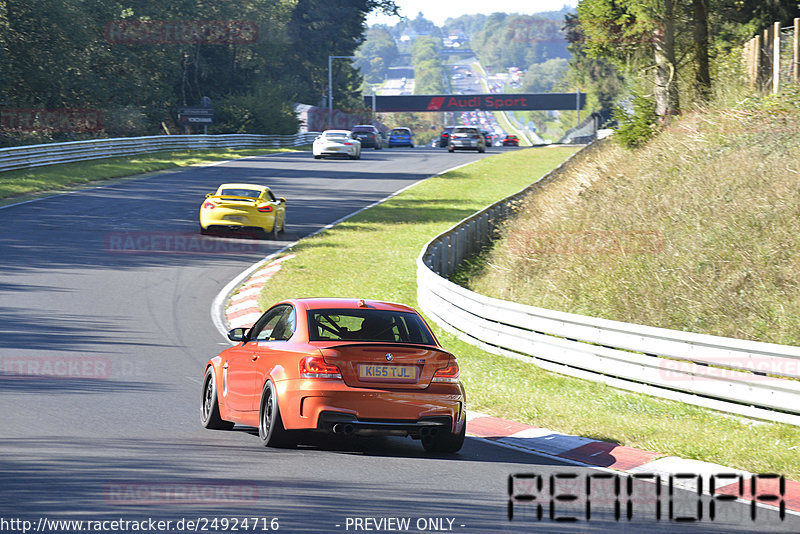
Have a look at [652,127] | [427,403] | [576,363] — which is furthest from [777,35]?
[427,403]

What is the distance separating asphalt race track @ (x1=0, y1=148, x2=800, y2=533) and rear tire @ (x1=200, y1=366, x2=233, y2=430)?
0.12m

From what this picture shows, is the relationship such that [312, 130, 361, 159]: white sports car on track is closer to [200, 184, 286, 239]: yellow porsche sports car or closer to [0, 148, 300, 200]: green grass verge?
[0, 148, 300, 200]: green grass verge

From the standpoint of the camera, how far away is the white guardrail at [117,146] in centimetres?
3997

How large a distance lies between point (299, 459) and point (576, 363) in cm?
572

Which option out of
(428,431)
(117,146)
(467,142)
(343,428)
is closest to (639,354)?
(428,431)

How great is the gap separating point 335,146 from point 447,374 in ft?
148

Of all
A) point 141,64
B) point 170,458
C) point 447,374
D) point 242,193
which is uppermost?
point 141,64

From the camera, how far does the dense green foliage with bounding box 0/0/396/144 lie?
5391 centimetres

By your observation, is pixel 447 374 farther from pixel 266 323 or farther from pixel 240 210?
pixel 240 210

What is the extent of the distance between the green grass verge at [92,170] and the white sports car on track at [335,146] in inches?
179

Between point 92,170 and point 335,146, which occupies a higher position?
point 335,146

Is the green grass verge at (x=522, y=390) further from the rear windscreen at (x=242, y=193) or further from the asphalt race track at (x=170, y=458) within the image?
the rear windscreen at (x=242, y=193)

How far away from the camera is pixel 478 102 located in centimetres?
12131

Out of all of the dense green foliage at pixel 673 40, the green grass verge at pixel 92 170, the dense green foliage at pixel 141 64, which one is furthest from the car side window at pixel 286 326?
the dense green foliage at pixel 141 64
